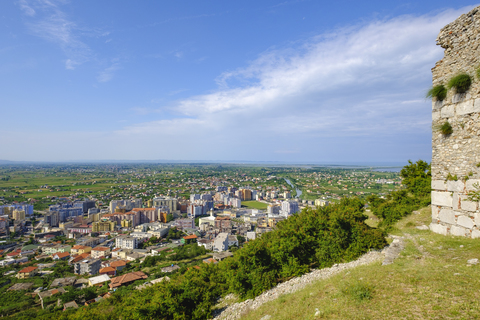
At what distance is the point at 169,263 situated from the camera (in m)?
24.4

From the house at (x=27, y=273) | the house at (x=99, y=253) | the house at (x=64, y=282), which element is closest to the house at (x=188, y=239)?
the house at (x=99, y=253)

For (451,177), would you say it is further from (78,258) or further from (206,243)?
(78,258)

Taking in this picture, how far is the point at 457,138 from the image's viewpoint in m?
5.41

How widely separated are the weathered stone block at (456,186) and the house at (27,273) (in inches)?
1188

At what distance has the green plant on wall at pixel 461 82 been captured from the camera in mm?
5168

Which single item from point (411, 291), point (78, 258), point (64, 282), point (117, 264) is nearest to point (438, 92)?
point (411, 291)

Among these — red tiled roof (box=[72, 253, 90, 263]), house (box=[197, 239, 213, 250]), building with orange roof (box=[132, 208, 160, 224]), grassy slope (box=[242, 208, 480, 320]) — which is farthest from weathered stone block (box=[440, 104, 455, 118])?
building with orange roof (box=[132, 208, 160, 224])

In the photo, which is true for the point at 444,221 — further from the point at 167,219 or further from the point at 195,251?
the point at 167,219

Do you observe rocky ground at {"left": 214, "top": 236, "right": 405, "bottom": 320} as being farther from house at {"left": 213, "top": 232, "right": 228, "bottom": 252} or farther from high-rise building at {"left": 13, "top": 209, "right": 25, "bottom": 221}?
high-rise building at {"left": 13, "top": 209, "right": 25, "bottom": 221}

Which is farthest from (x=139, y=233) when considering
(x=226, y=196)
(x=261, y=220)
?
(x=226, y=196)

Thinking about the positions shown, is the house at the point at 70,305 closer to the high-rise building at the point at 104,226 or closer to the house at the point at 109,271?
the house at the point at 109,271

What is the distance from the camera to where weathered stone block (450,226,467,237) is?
5.28 meters

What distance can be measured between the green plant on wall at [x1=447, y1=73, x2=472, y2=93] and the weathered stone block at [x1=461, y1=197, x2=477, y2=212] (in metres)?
2.39

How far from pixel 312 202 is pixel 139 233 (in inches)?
1281
